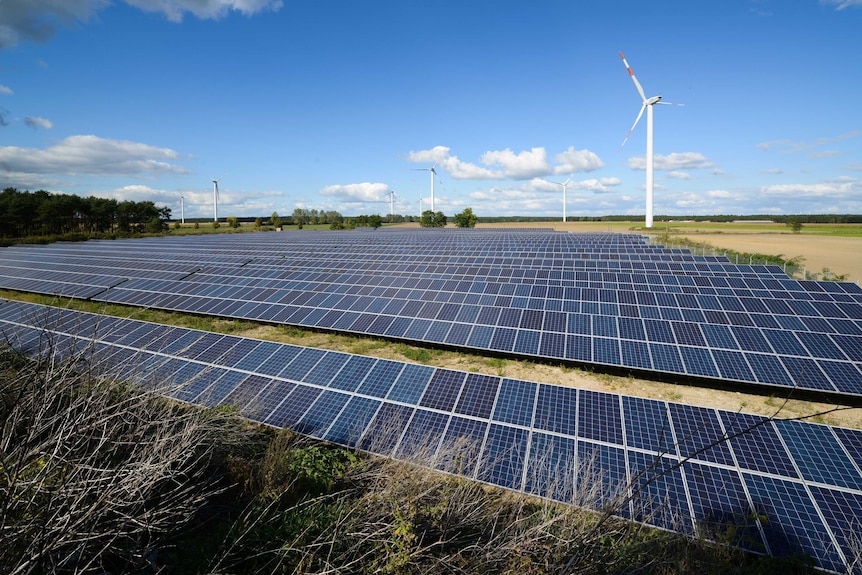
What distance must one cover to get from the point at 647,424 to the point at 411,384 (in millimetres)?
5691

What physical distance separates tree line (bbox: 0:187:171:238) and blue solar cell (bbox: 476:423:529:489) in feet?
329

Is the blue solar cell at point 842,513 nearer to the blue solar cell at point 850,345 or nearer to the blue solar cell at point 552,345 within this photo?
the blue solar cell at point 552,345

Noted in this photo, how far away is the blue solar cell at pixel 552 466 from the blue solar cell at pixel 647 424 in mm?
1391

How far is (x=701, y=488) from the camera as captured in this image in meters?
7.07

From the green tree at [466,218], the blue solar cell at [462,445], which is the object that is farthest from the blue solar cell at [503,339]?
the green tree at [466,218]

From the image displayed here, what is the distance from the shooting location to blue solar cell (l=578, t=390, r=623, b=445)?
27.2ft

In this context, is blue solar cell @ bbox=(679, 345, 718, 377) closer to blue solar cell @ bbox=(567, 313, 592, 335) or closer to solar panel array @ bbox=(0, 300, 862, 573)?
blue solar cell @ bbox=(567, 313, 592, 335)

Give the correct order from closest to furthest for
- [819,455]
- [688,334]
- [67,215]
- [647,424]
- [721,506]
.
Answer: [721,506] < [819,455] < [647,424] < [688,334] < [67,215]

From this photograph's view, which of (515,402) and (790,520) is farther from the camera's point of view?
(515,402)

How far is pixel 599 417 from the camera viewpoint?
28.7ft

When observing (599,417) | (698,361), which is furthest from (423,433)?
(698,361)

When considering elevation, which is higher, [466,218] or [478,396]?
[466,218]

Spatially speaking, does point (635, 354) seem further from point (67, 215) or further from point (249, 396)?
point (67, 215)

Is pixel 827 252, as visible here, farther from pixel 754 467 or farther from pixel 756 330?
pixel 754 467
